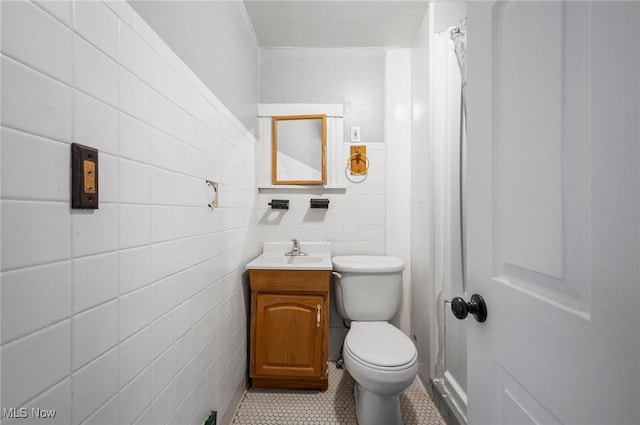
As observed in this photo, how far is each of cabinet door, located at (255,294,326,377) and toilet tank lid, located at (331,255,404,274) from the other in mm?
257

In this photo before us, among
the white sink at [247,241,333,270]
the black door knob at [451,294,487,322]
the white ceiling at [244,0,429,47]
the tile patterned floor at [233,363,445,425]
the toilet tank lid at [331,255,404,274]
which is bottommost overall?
the tile patterned floor at [233,363,445,425]

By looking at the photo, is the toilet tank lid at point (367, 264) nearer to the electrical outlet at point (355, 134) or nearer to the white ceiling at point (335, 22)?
the electrical outlet at point (355, 134)

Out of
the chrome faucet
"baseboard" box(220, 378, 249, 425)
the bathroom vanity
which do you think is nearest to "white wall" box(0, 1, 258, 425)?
"baseboard" box(220, 378, 249, 425)

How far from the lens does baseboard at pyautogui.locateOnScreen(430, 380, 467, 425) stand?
Result: 3.91ft

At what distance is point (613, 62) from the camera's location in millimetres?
329

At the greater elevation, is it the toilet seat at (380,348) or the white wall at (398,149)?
the white wall at (398,149)

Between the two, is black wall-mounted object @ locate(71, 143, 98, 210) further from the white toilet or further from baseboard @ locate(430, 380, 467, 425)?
baseboard @ locate(430, 380, 467, 425)

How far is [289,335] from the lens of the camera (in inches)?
57.9

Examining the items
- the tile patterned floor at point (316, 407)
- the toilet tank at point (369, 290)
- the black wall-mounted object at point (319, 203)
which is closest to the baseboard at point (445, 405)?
the tile patterned floor at point (316, 407)

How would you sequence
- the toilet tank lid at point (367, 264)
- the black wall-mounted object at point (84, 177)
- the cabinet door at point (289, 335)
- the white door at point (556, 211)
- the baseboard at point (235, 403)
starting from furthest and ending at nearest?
the toilet tank lid at point (367, 264), the cabinet door at point (289, 335), the baseboard at point (235, 403), the black wall-mounted object at point (84, 177), the white door at point (556, 211)

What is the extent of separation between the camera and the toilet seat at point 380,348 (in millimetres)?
1128

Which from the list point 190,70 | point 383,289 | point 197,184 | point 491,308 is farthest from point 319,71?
point 491,308

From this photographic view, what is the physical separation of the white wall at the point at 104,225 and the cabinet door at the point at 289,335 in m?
0.44

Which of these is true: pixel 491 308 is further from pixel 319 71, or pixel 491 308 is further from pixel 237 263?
pixel 319 71
